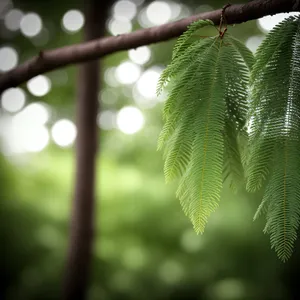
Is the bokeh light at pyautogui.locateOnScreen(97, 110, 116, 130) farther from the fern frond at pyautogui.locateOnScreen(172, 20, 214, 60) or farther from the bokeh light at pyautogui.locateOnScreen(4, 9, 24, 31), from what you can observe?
the fern frond at pyautogui.locateOnScreen(172, 20, 214, 60)

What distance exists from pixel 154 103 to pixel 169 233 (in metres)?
1.60

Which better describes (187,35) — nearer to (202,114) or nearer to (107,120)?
(202,114)

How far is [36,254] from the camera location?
182 inches

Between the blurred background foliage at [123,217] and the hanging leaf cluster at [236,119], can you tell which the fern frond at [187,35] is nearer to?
the hanging leaf cluster at [236,119]

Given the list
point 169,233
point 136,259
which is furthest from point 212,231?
point 136,259

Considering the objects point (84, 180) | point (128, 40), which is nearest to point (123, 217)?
point (84, 180)

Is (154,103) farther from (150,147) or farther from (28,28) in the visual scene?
(28,28)

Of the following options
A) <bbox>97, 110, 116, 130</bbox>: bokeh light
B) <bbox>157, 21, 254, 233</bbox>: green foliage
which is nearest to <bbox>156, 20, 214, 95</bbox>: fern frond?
<bbox>157, 21, 254, 233</bbox>: green foliage

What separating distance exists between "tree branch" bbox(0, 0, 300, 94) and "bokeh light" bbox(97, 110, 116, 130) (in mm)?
3647

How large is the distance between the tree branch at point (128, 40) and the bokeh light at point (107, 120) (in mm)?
3647

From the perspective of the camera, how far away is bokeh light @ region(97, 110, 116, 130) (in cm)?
507

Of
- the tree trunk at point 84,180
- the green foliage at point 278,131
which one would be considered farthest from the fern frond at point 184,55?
the tree trunk at point 84,180

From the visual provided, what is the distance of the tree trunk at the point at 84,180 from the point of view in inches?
120

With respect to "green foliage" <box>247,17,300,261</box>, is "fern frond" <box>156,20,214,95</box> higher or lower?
higher
